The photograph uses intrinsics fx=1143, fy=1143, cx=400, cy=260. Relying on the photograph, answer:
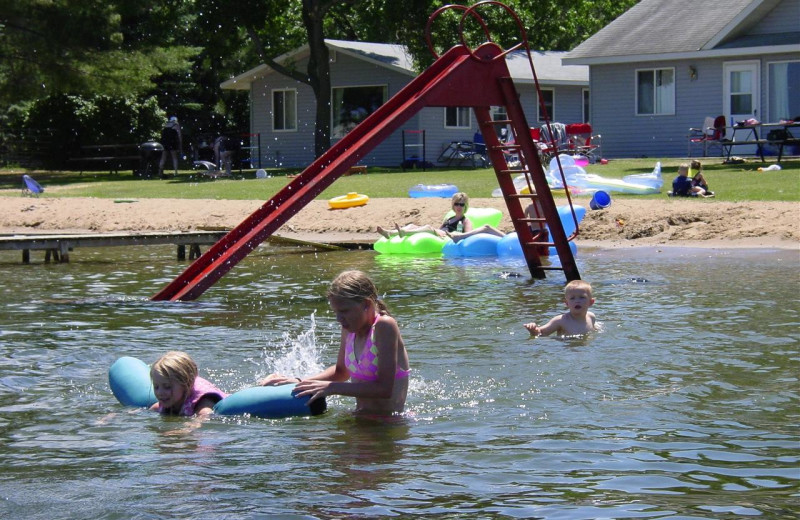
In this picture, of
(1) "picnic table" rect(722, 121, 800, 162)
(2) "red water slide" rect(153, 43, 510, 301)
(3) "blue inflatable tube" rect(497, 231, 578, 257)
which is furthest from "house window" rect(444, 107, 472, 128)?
(2) "red water slide" rect(153, 43, 510, 301)

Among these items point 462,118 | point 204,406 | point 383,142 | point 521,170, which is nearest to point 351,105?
point 383,142

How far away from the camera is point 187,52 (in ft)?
124

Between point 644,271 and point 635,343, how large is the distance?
19.1 feet

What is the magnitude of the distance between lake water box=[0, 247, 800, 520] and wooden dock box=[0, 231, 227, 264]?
12.0ft

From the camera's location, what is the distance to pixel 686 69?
35406mm

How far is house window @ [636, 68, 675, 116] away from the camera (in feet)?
118

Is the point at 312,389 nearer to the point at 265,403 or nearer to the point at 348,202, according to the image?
the point at 265,403

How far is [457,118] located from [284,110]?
6.98 m

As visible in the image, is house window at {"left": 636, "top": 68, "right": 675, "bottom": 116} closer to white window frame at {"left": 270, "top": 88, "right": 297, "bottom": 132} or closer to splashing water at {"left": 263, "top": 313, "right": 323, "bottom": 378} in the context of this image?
white window frame at {"left": 270, "top": 88, "right": 297, "bottom": 132}

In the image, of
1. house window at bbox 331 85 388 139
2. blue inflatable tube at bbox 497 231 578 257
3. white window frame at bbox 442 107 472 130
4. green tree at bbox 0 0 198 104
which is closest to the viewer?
blue inflatable tube at bbox 497 231 578 257

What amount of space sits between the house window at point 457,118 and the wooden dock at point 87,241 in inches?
839

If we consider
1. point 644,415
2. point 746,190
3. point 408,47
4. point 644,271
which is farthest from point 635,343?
point 408,47

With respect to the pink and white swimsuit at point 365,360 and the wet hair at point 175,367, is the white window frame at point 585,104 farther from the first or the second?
the wet hair at point 175,367

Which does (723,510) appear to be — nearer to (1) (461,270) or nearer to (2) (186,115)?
(1) (461,270)
